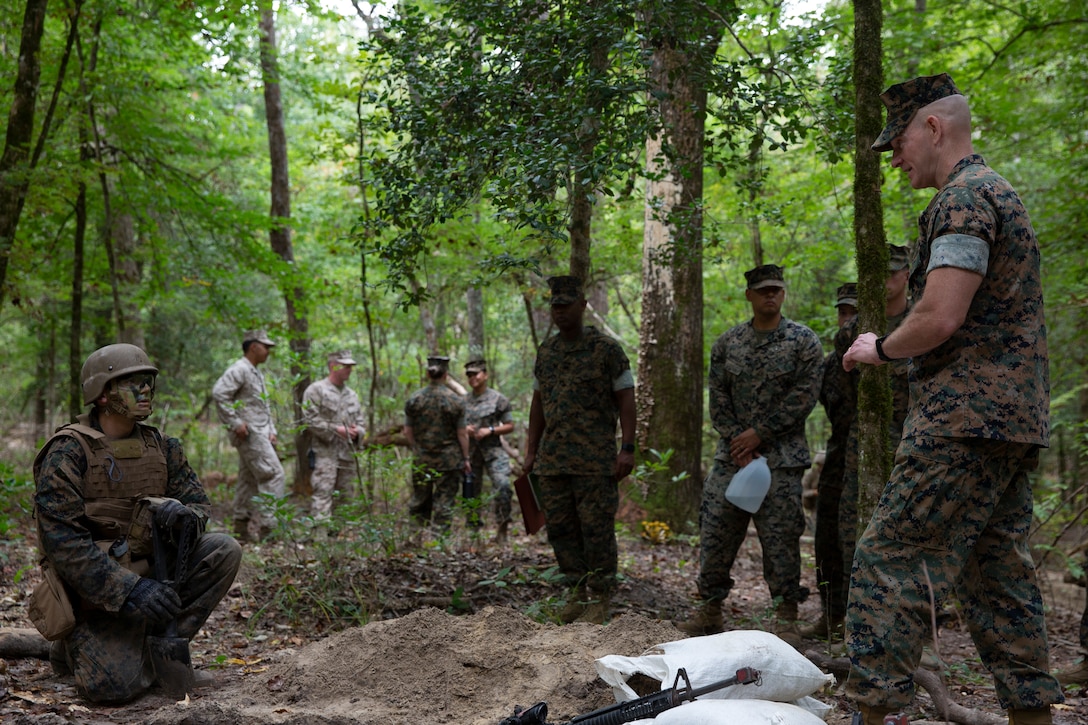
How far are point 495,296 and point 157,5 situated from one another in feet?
29.9

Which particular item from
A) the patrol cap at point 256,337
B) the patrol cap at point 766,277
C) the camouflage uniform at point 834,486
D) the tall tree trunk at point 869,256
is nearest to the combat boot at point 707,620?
the camouflage uniform at point 834,486

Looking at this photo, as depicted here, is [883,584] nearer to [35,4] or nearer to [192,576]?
[192,576]

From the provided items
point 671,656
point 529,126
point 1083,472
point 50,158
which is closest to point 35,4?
point 50,158

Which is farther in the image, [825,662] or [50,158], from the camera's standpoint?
[50,158]

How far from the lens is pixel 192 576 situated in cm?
451

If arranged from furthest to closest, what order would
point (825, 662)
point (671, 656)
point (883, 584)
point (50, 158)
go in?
point (50, 158), point (825, 662), point (671, 656), point (883, 584)

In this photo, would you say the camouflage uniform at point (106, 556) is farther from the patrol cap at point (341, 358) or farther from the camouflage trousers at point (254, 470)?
the patrol cap at point (341, 358)

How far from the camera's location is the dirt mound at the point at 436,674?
354 cm

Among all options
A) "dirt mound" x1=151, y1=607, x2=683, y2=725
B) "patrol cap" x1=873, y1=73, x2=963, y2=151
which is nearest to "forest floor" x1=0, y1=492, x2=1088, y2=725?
"dirt mound" x1=151, y1=607, x2=683, y2=725

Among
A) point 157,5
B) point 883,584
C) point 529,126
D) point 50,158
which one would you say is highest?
point 157,5

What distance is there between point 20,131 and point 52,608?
473cm

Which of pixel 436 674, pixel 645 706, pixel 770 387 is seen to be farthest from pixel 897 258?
pixel 436 674

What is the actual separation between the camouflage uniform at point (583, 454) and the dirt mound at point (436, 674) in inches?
50.1

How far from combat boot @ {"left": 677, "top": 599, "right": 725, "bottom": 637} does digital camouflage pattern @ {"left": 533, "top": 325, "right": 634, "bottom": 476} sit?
1.10m
